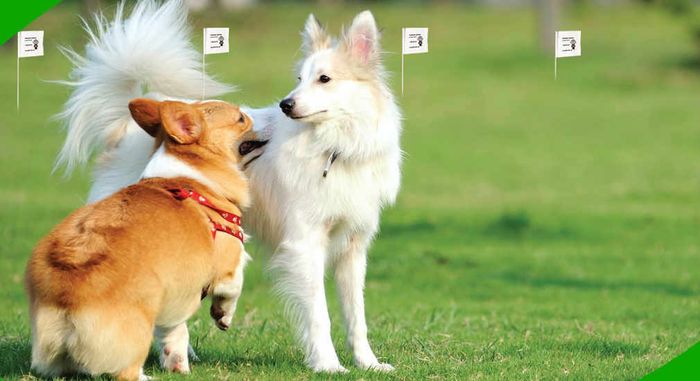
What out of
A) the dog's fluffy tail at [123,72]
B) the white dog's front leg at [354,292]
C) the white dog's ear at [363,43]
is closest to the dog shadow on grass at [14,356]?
the dog's fluffy tail at [123,72]

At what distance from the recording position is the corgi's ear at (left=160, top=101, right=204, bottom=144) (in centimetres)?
702

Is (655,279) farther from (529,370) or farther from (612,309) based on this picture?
(529,370)

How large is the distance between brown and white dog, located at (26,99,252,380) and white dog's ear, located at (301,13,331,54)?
796mm

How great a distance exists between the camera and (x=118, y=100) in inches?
324

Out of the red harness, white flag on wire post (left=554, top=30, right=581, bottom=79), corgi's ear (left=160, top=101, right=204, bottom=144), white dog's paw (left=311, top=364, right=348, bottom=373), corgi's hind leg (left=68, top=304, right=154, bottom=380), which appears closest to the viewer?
corgi's hind leg (left=68, top=304, right=154, bottom=380)

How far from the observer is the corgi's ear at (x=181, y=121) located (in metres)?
7.02

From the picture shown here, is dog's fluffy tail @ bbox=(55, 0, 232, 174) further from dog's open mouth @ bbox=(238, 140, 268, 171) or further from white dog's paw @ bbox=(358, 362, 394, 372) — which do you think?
white dog's paw @ bbox=(358, 362, 394, 372)

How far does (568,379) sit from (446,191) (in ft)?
53.8

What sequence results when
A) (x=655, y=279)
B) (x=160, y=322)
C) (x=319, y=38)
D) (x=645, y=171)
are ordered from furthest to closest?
(x=645, y=171) < (x=655, y=279) < (x=319, y=38) < (x=160, y=322)

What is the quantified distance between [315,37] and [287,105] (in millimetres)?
750

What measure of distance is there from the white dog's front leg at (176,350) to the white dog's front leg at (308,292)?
0.85 meters

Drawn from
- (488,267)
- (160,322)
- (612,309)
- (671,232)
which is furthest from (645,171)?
(160,322)

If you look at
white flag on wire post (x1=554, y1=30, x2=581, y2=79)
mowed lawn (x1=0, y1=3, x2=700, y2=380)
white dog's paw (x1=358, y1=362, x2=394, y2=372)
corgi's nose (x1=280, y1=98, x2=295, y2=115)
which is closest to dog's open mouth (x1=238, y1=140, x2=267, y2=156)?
corgi's nose (x1=280, y1=98, x2=295, y2=115)

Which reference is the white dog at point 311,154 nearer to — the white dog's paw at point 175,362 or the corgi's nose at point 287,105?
the corgi's nose at point 287,105
